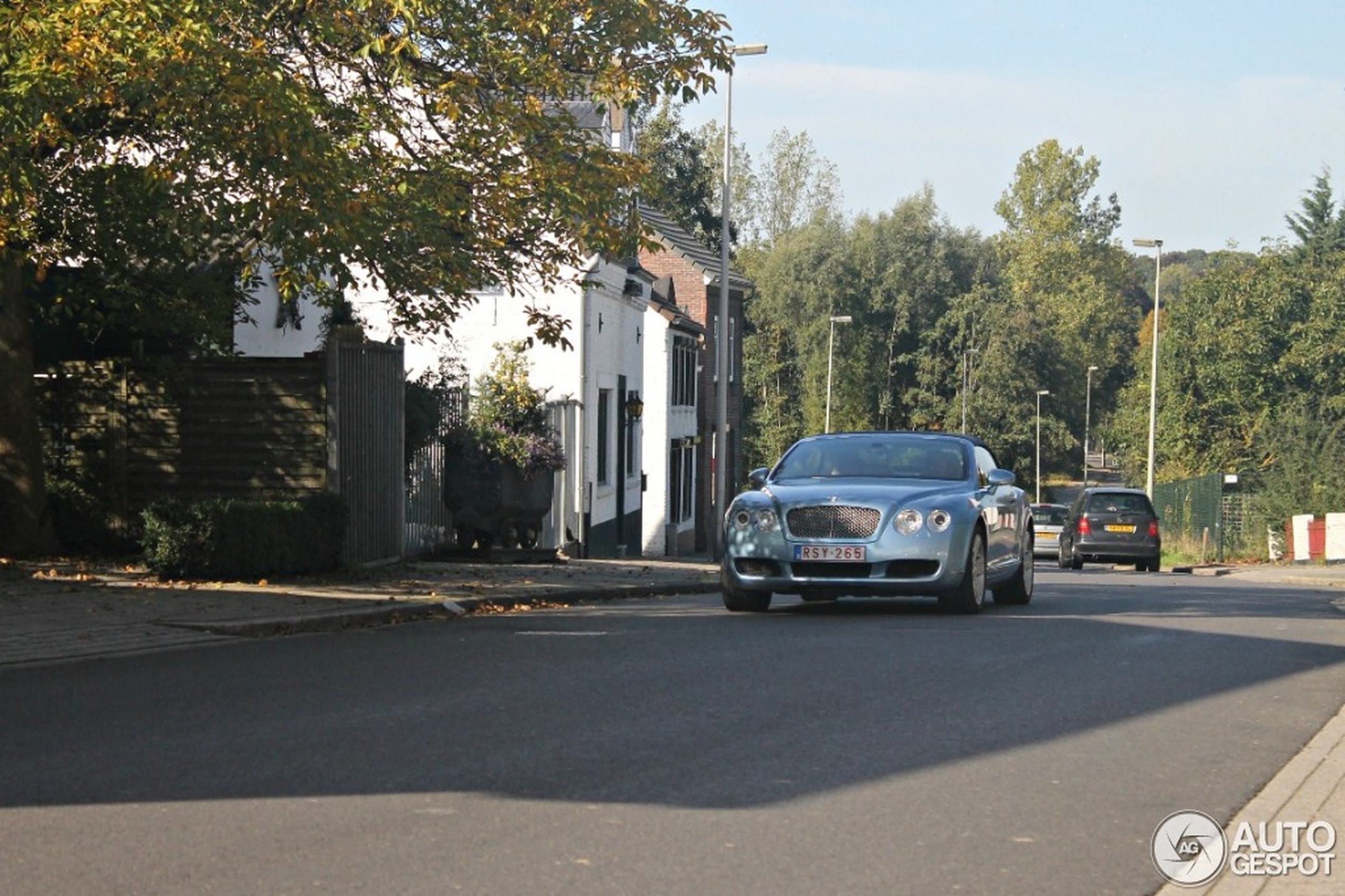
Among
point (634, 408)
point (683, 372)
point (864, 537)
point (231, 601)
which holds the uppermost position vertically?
point (683, 372)

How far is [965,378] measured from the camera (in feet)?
310

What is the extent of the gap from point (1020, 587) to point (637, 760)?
11.0 metres

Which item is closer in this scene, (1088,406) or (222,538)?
(222,538)

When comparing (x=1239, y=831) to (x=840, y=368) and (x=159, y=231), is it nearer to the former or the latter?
(x=159, y=231)

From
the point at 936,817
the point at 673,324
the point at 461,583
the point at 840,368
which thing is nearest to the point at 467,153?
the point at 461,583

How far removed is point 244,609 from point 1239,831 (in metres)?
9.63

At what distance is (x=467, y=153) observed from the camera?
17.4 metres

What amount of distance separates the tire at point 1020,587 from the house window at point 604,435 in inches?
597

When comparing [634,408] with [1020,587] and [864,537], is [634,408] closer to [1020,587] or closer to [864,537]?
[1020,587]

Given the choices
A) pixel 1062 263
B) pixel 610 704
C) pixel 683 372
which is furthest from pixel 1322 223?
pixel 610 704

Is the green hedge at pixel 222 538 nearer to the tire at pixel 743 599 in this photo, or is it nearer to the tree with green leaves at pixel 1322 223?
the tire at pixel 743 599

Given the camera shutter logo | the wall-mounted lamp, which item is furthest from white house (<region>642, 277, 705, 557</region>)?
the camera shutter logo

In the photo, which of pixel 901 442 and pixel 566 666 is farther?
pixel 901 442

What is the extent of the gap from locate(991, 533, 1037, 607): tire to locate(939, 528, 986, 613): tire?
1607 millimetres
